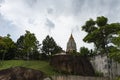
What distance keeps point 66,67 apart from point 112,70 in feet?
37.5

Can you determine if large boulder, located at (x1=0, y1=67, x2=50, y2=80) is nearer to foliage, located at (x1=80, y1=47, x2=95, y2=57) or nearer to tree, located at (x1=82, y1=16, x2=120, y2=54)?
tree, located at (x1=82, y1=16, x2=120, y2=54)

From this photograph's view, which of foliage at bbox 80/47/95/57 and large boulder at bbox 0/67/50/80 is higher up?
foliage at bbox 80/47/95/57

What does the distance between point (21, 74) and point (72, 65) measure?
1373cm

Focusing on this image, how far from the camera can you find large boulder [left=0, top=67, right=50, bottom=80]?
213ft

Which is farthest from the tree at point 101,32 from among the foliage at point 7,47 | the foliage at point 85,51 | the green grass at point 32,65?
the foliage at point 7,47

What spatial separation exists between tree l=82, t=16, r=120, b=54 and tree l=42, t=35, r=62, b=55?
55.3 ft

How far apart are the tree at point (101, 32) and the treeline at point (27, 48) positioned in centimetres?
1580

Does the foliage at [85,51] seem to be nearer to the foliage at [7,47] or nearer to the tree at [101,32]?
the tree at [101,32]

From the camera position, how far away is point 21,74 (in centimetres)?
6600

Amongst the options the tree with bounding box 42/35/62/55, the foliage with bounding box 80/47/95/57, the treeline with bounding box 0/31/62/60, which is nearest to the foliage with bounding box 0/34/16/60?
the treeline with bounding box 0/31/62/60

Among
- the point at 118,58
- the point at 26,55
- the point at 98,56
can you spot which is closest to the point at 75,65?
the point at 98,56

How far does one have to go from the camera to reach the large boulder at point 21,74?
213 feet

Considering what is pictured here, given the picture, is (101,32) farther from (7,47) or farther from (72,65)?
(7,47)

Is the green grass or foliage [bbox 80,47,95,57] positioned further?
foliage [bbox 80,47,95,57]
